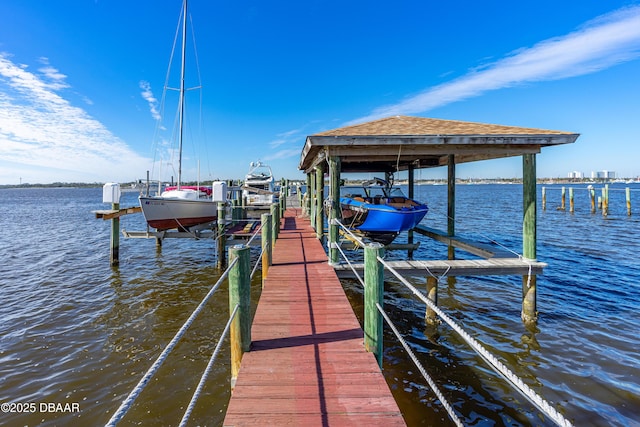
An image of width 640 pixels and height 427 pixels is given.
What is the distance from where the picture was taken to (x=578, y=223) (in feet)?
84.7

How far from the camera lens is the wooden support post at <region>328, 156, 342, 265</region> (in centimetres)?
769

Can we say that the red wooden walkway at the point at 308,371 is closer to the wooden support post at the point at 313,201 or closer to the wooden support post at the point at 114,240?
the wooden support post at the point at 313,201

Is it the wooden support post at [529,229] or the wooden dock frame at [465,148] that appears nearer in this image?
the wooden dock frame at [465,148]

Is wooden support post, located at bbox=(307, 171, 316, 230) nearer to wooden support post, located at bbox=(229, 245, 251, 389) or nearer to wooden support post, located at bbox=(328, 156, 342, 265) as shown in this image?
wooden support post, located at bbox=(328, 156, 342, 265)

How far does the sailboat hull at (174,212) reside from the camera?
1298 centimetres

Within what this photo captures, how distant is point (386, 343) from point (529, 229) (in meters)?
4.30

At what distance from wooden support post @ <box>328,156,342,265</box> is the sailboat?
6848 mm

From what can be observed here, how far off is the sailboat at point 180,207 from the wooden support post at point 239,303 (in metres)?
10.2

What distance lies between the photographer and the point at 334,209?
27.0ft

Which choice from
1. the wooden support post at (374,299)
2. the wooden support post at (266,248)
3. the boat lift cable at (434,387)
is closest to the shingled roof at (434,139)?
the wooden support post at (266,248)

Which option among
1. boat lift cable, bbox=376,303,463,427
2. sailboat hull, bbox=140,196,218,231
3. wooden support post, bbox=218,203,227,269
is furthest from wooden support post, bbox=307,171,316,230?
boat lift cable, bbox=376,303,463,427

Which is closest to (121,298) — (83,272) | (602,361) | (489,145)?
(83,272)

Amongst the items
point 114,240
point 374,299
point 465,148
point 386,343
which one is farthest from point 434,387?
point 114,240

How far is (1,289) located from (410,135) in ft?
46.9
